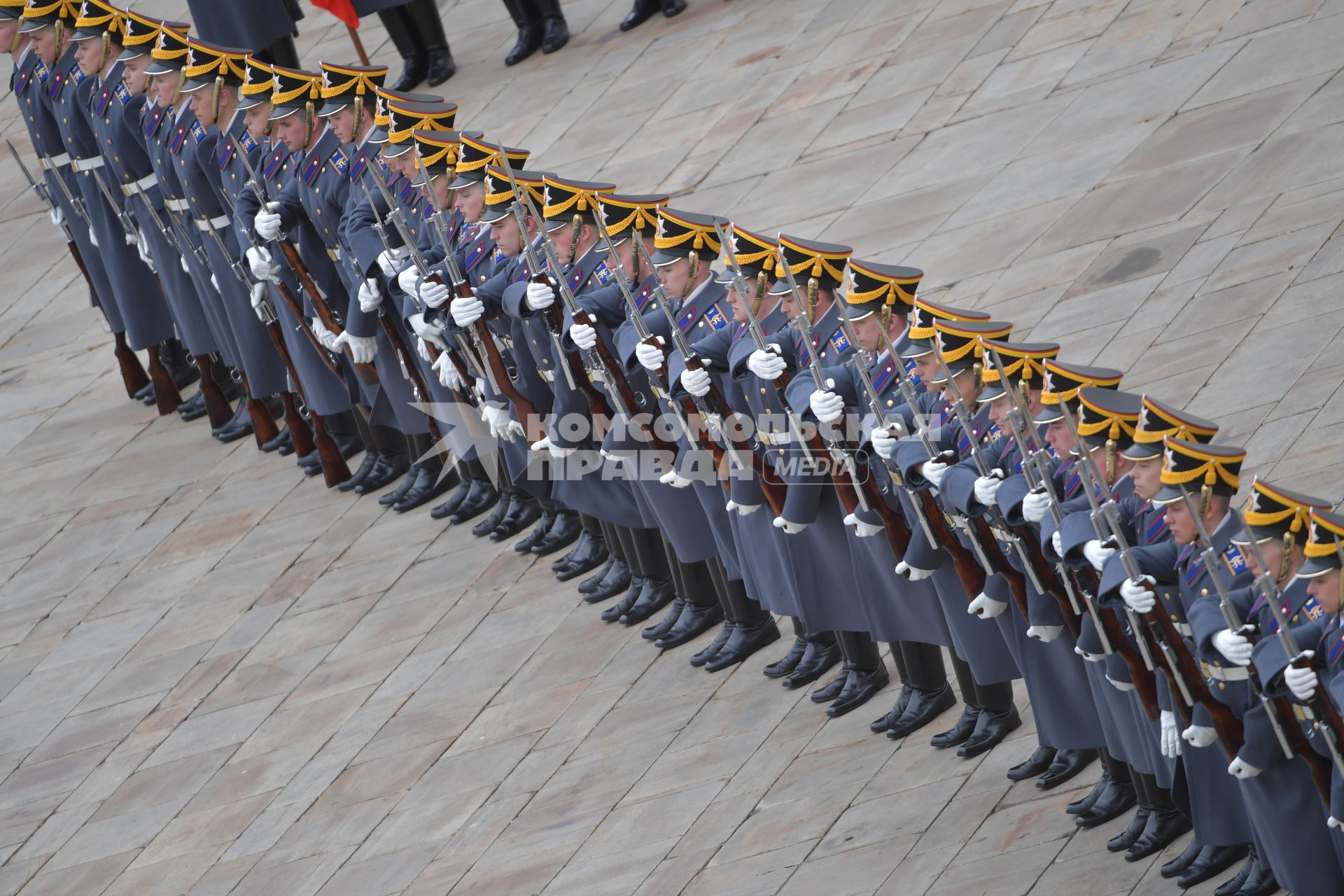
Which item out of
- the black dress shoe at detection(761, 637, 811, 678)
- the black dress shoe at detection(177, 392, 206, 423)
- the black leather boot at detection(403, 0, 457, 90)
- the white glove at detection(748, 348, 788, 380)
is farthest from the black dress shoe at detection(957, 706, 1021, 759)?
the black leather boot at detection(403, 0, 457, 90)

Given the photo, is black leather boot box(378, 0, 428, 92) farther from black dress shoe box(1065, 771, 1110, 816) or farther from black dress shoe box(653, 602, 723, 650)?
black dress shoe box(1065, 771, 1110, 816)

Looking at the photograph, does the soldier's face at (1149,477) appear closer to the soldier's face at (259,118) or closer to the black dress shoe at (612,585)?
the black dress shoe at (612,585)

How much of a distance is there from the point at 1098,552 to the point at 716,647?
3376 mm

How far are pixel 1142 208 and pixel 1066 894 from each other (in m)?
5.67

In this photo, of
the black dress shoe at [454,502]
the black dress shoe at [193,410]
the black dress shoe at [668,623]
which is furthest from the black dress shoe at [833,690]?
the black dress shoe at [193,410]

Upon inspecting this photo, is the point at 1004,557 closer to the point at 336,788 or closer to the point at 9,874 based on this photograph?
the point at 336,788

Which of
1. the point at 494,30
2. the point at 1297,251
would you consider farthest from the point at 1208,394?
the point at 494,30

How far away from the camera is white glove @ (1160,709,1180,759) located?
23.1 ft

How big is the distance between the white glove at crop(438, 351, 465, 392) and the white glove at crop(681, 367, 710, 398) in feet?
7.30

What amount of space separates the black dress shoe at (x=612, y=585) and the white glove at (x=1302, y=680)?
4.88 metres

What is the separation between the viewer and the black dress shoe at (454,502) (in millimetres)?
11867

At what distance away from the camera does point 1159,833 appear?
25.1ft

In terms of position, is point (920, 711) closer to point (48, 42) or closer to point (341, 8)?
point (48, 42)

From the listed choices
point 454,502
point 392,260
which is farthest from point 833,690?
point 454,502
